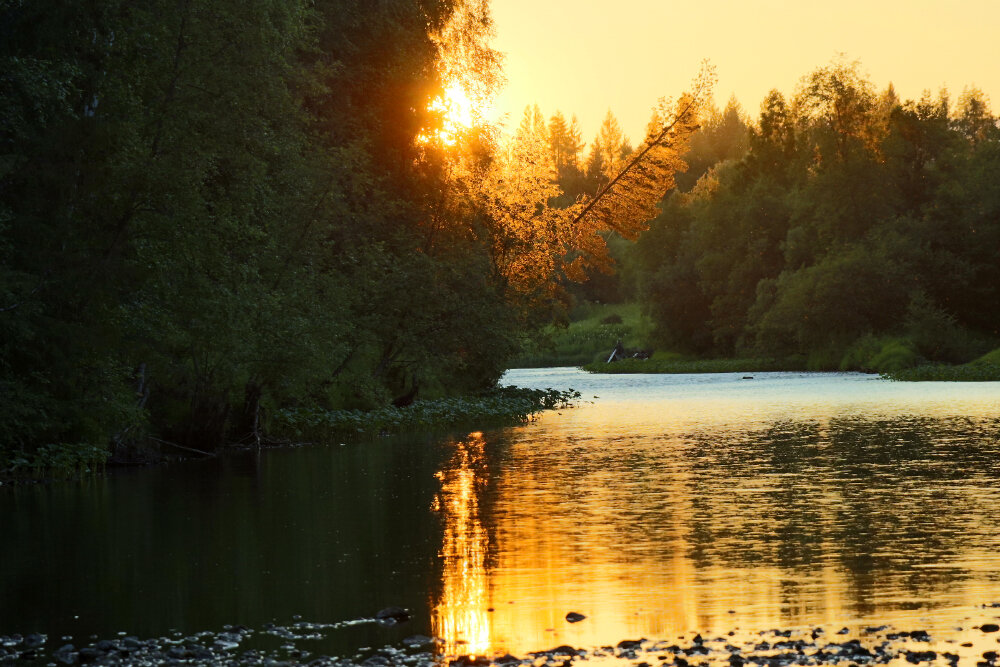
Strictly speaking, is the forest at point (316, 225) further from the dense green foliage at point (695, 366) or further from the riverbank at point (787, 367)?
the dense green foliage at point (695, 366)

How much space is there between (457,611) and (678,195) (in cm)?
10405

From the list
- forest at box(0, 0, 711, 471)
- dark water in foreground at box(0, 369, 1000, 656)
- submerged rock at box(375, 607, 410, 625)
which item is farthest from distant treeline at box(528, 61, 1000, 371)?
submerged rock at box(375, 607, 410, 625)

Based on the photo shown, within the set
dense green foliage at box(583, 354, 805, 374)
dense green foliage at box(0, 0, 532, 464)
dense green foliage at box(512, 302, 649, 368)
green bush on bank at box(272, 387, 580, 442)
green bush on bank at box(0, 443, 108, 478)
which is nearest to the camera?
dense green foliage at box(0, 0, 532, 464)

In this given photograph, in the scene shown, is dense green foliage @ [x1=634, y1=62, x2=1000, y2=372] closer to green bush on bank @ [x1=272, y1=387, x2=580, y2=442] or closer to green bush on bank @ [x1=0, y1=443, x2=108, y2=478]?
green bush on bank @ [x1=272, y1=387, x2=580, y2=442]

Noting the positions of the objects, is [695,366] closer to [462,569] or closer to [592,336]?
[592,336]

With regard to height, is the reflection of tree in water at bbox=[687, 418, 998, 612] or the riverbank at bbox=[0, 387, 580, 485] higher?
the riverbank at bbox=[0, 387, 580, 485]

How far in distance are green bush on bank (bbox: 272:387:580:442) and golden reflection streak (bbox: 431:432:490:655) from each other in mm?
11320

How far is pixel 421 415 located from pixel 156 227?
15748 mm

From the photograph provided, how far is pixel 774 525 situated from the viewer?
1770cm

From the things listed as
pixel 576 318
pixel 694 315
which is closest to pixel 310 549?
pixel 694 315

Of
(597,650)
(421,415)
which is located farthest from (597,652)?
(421,415)

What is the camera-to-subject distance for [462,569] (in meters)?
15.2

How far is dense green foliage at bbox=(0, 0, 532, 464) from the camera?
88.3 ft

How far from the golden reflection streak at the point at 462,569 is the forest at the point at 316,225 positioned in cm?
805
